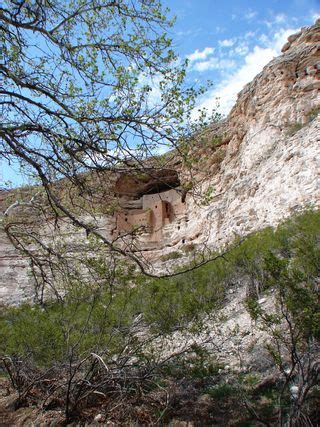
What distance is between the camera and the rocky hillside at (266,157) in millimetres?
10078

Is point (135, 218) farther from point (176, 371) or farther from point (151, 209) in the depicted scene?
point (176, 371)

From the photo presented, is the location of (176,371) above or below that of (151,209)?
below

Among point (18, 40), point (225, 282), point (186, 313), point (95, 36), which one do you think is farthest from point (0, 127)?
point (225, 282)

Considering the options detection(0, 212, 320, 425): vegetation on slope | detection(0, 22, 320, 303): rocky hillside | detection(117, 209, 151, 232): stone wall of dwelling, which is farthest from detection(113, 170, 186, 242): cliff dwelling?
detection(0, 212, 320, 425): vegetation on slope

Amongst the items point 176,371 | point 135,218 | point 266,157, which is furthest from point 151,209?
point 176,371

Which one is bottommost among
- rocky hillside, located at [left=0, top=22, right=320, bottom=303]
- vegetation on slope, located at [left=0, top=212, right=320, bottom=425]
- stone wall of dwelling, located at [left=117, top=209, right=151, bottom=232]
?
vegetation on slope, located at [left=0, top=212, right=320, bottom=425]

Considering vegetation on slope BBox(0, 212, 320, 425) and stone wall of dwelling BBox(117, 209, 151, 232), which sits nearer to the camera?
vegetation on slope BBox(0, 212, 320, 425)

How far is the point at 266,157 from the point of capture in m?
11.8

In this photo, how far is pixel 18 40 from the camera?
402cm

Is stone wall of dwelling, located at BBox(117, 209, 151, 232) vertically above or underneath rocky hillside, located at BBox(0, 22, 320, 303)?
underneath

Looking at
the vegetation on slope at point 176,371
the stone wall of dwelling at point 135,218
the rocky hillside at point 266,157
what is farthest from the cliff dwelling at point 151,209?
the vegetation on slope at point 176,371

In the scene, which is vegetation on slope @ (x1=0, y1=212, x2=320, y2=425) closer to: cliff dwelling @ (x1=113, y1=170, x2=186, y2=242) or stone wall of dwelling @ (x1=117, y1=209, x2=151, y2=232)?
cliff dwelling @ (x1=113, y1=170, x2=186, y2=242)

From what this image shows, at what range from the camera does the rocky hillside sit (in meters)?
10.1

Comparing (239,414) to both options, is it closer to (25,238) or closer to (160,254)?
(25,238)
